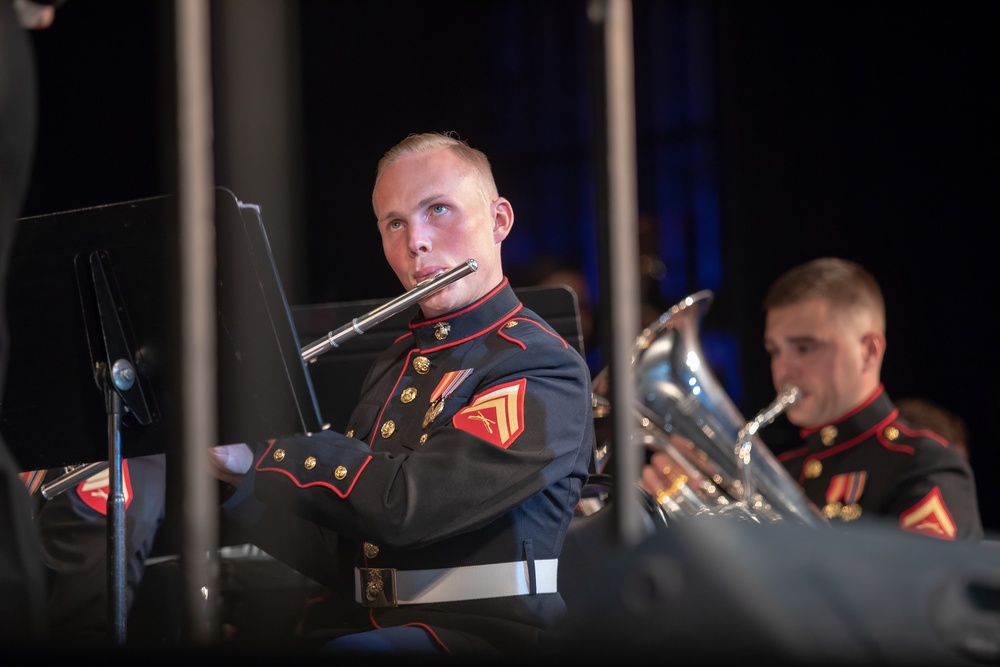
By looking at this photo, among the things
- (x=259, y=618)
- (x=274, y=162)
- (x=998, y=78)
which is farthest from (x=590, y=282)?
(x=259, y=618)

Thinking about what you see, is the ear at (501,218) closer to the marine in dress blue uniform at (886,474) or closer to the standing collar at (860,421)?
the marine in dress blue uniform at (886,474)

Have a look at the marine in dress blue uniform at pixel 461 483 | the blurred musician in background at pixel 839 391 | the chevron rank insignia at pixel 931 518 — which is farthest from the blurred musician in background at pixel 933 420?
the marine in dress blue uniform at pixel 461 483

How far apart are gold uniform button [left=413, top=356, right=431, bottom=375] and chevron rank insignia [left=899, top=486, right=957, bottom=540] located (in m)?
1.57

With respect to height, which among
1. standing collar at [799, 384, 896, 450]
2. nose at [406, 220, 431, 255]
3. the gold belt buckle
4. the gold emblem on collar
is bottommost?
standing collar at [799, 384, 896, 450]

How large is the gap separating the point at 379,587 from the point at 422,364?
362 mm

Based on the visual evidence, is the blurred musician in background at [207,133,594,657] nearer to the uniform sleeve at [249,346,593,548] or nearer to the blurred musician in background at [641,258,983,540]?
the uniform sleeve at [249,346,593,548]

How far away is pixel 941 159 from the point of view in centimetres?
447

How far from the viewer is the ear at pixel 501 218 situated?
1829 millimetres

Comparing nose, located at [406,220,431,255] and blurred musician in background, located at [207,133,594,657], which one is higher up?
nose, located at [406,220,431,255]

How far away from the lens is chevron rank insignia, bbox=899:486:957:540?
2.87 m

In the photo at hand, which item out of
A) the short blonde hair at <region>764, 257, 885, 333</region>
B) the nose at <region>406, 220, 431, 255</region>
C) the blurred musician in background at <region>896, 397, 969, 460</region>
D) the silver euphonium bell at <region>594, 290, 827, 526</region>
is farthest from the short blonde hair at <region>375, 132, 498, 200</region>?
the blurred musician in background at <region>896, 397, 969, 460</region>

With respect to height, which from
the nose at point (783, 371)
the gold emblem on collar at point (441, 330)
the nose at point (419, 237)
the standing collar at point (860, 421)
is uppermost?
the nose at point (419, 237)

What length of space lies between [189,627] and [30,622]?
0.77ft

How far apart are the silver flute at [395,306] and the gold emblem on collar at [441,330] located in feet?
0.26
